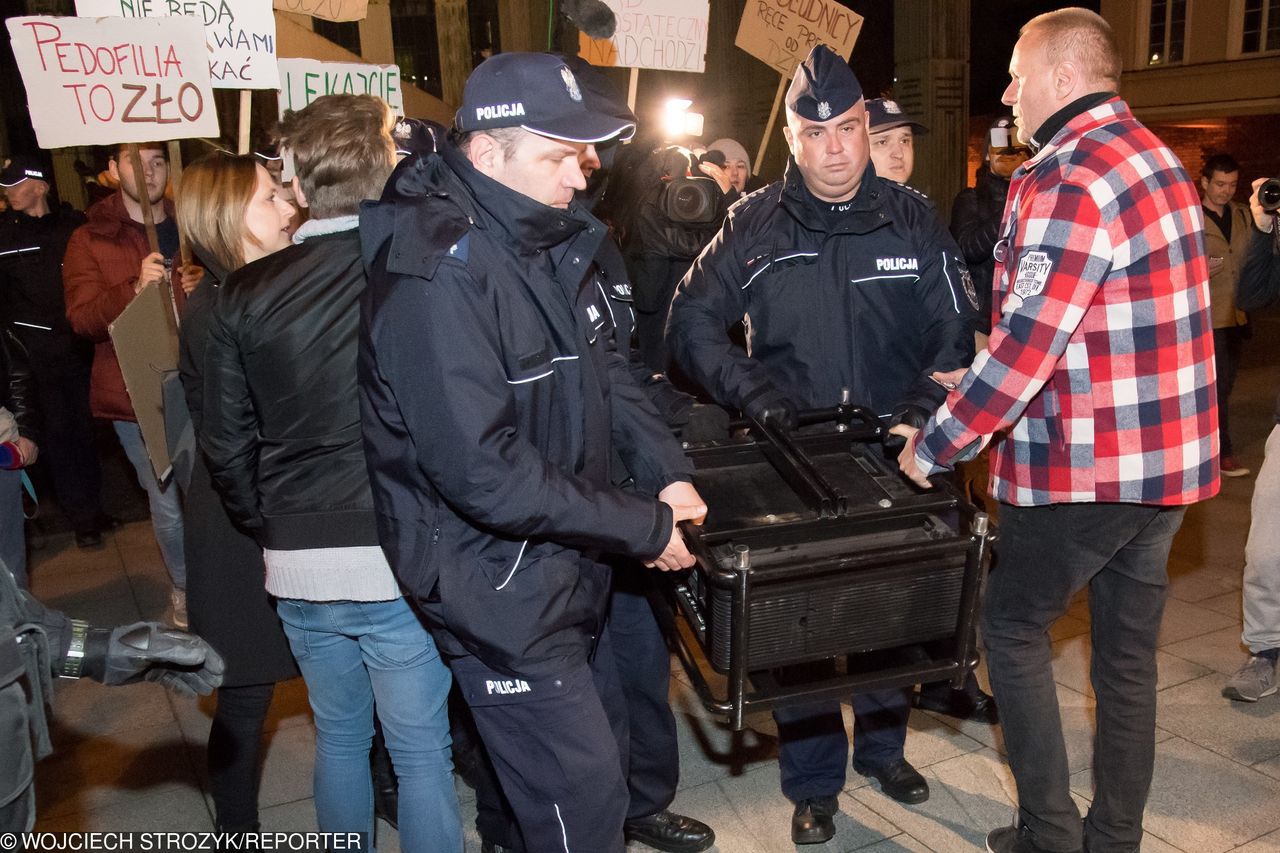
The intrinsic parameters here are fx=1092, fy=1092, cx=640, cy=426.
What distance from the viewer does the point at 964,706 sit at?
416 cm

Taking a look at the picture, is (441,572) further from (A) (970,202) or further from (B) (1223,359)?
(B) (1223,359)

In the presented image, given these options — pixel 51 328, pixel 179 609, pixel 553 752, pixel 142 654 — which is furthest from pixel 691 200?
pixel 51 328

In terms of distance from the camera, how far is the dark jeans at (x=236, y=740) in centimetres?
315

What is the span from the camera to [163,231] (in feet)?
18.4

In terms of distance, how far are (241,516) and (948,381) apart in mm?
2089

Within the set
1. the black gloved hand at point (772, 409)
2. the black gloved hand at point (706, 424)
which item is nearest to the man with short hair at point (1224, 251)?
the black gloved hand at point (772, 409)

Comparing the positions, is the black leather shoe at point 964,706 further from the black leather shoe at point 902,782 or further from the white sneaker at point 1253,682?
the white sneaker at point 1253,682

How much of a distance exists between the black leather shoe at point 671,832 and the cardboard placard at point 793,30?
184 inches

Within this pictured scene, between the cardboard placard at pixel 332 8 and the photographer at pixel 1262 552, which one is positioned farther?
the cardboard placard at pixel 332 8

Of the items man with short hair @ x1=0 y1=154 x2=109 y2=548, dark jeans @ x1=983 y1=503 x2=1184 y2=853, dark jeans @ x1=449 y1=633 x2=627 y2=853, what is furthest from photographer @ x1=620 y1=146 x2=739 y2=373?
man with short hair @ x1=0 y1=154 x2=109 y2=548

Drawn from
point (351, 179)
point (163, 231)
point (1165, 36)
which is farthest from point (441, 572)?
point (1165, 36)

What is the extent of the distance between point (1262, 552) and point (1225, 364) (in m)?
3.66

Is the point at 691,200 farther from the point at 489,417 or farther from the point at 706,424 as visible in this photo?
the point at 489,417

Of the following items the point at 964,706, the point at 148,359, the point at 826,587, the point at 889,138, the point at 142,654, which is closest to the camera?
the point at 142,654
